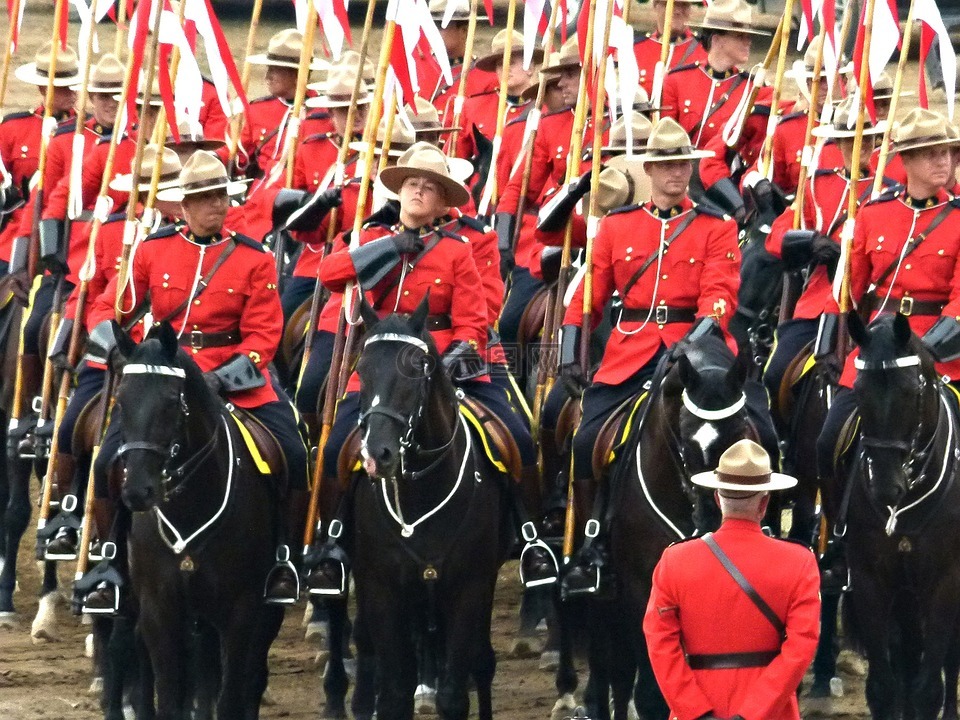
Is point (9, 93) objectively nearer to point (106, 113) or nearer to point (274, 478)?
point (106, 113)

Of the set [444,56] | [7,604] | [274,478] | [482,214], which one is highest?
[444,56]

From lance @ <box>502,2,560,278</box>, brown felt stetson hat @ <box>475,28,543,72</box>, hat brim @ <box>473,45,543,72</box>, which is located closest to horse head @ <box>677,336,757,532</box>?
lance @ <box>502,2,560,278</box>

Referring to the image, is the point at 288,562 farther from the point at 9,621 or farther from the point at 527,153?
the point at 527,153

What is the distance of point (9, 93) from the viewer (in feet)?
93.0

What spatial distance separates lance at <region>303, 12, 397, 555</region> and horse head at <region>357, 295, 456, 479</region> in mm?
1210

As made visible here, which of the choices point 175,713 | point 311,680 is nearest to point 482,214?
point 311,680

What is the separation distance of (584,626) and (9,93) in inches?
654

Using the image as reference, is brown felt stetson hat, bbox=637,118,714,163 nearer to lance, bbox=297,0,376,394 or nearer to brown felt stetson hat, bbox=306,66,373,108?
lance, bbox=297,0,376,394

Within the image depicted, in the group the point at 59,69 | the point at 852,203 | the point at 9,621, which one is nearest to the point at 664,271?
the point at 852,203

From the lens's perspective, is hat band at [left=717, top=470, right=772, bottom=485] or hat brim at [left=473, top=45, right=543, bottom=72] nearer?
hat band at [left=717, top=470, right=772, bottom=485]

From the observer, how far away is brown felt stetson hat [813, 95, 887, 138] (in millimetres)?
15023

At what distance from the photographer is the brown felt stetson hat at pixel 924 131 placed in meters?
12.9

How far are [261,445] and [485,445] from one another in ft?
4.03

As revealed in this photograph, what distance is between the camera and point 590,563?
12.5 meters
